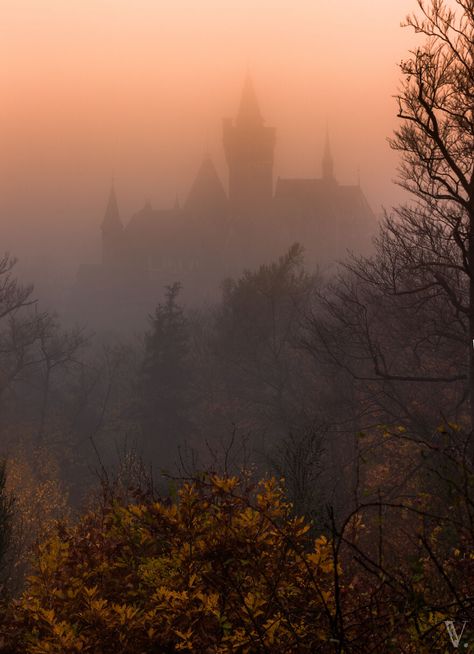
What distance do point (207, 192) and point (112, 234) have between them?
1874 cm

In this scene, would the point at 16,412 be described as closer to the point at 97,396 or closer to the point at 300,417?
the point at 97,396

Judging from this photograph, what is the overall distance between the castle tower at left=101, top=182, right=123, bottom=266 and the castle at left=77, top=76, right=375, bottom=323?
0.16 m

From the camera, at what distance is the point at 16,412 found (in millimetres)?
57781

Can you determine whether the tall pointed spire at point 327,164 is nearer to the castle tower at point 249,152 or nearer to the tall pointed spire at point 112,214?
the castle tower at point 249,152

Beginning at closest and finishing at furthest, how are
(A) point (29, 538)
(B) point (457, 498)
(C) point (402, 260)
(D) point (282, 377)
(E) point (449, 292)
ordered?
(B) point (457, 498) < (E) point (449, 292) < (C) point (402, 260) < (A) point (29, 538) < (D) point (282, 377)

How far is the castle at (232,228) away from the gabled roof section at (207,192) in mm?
155

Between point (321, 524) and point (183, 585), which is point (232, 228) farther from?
point (183, 585)

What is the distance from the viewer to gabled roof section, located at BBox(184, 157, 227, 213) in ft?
424

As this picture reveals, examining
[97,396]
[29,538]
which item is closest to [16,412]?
[97,396]

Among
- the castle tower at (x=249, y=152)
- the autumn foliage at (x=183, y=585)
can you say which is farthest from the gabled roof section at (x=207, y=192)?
the autumn foliage at (x=183, y=585)

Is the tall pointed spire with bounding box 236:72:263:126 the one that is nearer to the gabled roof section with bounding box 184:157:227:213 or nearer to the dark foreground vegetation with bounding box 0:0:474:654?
the gabled roof section with bounding box 184:157:227:213

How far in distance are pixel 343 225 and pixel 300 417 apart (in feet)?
286

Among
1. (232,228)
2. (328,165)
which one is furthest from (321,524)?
(328,165)

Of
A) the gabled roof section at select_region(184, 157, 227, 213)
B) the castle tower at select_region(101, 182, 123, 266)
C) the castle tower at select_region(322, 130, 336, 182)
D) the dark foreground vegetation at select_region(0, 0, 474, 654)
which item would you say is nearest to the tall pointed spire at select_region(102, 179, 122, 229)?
the castle tower at select_region(101, 182, 123, 266)
